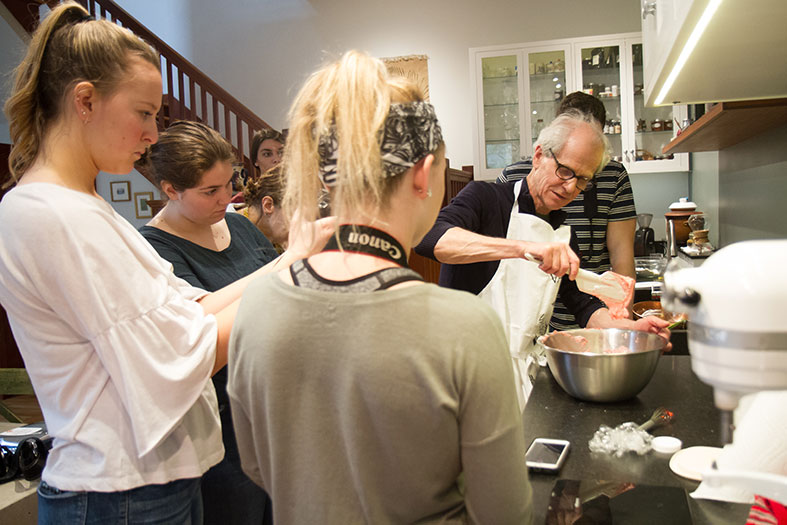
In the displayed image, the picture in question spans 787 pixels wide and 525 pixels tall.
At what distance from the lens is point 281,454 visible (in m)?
0.78

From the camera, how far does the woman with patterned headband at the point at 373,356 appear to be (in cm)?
70

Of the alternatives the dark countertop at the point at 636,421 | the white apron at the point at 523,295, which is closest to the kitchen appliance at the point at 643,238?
the white apron at the point at 523,295

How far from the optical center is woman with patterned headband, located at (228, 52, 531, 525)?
697 mm

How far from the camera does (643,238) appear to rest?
4852 mm

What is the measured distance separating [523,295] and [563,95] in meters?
3.71

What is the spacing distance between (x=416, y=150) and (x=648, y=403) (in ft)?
3.41

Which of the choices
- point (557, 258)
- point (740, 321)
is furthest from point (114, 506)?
point (557, 258)

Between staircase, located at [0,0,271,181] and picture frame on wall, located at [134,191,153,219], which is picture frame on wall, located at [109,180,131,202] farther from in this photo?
staircase, located at [0,0,271,181]

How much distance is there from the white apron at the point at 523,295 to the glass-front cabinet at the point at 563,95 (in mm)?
3445

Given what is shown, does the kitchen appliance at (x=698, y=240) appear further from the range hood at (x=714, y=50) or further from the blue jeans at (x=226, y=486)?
the blue jeans at (x=226, y=486)

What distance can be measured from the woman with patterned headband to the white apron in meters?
1.23

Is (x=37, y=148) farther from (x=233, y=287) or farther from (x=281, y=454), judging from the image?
(x=281, y=454)

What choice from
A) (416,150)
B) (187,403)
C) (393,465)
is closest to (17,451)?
(187,403)

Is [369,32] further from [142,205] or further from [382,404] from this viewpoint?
[382,404]
